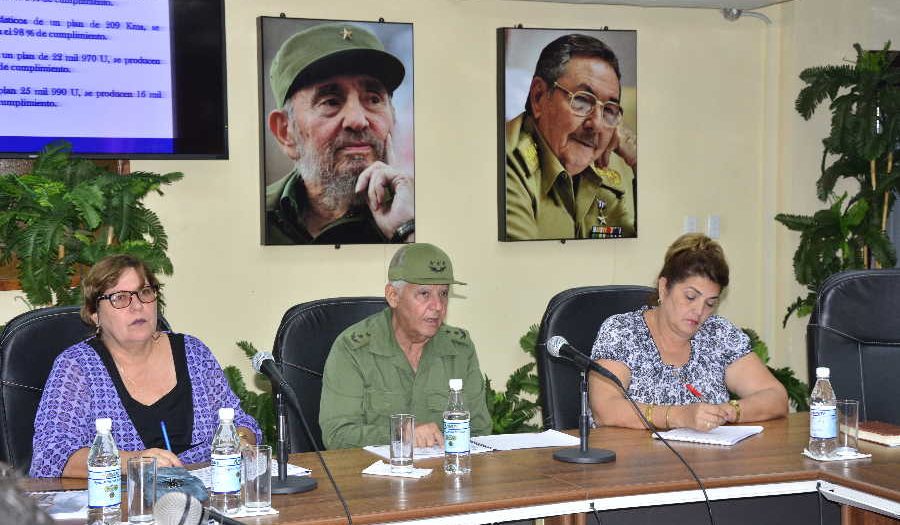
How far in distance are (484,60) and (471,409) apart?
2.36 meters

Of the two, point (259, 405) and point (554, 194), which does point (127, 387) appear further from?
point (554, 194)

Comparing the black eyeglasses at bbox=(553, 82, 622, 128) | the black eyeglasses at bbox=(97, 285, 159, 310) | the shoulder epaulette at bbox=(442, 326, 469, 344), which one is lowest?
the shoulder epaulette at bbox=(442, 326, 469, 344)

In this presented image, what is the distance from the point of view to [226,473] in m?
2.29

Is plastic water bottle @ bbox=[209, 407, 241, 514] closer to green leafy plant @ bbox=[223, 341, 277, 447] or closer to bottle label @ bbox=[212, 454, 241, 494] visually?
bottle label @ bbox=[212, 454, 241, 494]

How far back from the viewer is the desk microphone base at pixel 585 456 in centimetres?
276

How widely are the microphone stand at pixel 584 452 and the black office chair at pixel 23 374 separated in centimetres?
133

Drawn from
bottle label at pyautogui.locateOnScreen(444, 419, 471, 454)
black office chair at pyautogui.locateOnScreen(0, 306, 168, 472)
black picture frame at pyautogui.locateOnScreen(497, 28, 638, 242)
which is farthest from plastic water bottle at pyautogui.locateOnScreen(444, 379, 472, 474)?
black picture frame at pyautogui.locateOnScreen(497, 28, 638, 242)

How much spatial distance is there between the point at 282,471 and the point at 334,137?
2600 mm

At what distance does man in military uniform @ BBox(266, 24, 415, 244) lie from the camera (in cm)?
483

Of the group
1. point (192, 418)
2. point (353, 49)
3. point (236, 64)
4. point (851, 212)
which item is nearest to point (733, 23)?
point (851, 212)

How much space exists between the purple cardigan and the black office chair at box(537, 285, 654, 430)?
2.92 ft

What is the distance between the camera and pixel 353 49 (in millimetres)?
4918

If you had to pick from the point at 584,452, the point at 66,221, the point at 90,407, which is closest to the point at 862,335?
the point at 584,452

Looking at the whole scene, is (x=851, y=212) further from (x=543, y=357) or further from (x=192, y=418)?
(x=192, y=418)
